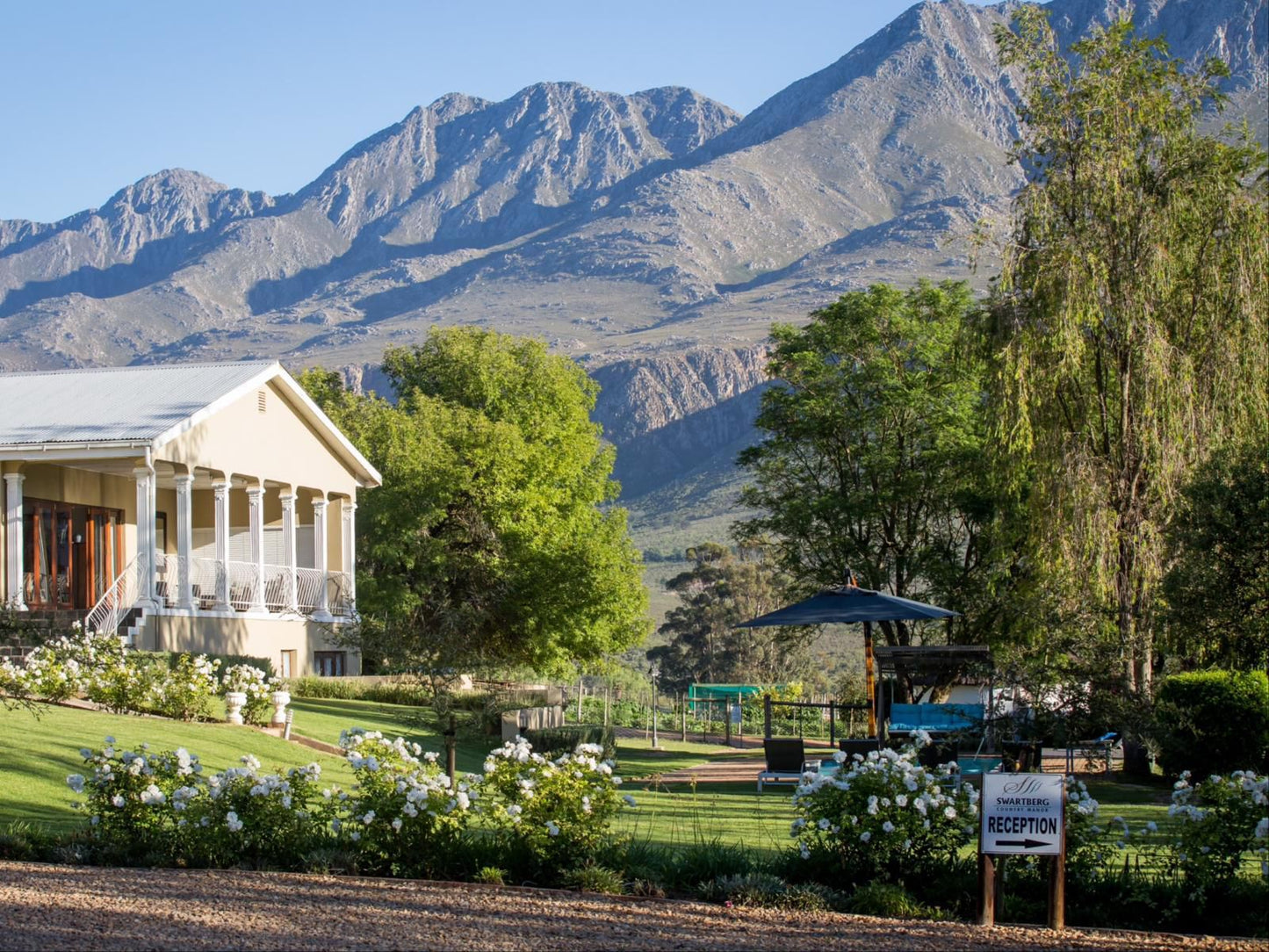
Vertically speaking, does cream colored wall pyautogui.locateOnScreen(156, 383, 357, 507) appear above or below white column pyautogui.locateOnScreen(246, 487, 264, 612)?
above

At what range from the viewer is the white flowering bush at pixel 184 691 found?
17609mm

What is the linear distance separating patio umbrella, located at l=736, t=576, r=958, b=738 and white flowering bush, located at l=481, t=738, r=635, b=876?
31.0 ft

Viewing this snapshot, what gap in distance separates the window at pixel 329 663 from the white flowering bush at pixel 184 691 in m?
13.5

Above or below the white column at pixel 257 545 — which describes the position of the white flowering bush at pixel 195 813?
below

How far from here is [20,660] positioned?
22.0 metres

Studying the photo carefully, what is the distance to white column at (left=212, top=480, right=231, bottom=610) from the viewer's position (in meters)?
27.6

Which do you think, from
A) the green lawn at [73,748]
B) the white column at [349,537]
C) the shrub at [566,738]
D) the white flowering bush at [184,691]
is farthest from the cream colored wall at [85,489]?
the shrub at [566,738]

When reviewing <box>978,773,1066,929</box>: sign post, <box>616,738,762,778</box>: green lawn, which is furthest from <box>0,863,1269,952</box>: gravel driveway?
<box>616,738,762,778</box>: green lawn

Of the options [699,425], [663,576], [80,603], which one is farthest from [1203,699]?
[699,425]

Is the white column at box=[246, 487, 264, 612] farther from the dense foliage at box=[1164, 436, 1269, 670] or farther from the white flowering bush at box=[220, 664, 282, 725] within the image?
the dense foliage at box=[1164, 436, 1269, 670]

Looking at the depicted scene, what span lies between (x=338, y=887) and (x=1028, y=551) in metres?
16.2

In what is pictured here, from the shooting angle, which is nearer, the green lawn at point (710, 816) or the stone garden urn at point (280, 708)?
the green lawn at point (710, 816)

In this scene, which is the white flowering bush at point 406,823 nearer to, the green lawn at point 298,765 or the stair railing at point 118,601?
the green lawn at point 298,765

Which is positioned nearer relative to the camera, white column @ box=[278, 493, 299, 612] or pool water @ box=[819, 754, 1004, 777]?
pool water @ box=[819, 754, 1004, 777]
